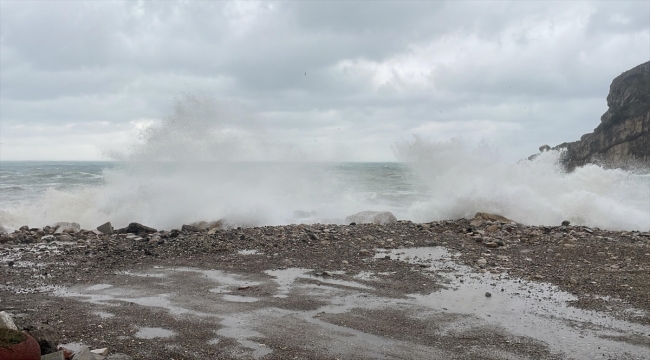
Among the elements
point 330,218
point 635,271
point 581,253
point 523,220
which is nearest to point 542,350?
point 635,271

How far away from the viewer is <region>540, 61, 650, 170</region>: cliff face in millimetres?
60812

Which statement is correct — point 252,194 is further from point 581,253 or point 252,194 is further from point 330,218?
A: point 581,253

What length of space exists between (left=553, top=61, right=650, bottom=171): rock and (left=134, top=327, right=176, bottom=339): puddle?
6243 centimetres

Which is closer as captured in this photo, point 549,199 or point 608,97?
point 549,199

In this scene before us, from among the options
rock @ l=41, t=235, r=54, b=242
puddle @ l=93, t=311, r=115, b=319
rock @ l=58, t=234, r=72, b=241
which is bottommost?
rock @ l=41, t=235, r=54, b=242

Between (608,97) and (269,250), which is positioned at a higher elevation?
(608,97)

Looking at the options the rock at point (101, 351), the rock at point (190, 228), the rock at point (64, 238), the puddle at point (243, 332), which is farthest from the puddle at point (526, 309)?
the rock at point (64, 238)

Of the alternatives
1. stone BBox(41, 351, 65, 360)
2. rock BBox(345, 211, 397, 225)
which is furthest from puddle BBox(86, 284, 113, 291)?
rock BBox(345, 211, 397, 225)

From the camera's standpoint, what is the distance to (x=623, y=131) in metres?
63.5

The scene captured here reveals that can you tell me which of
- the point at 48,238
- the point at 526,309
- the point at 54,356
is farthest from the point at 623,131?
the point at 54,356

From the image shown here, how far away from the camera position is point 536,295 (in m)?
7.14

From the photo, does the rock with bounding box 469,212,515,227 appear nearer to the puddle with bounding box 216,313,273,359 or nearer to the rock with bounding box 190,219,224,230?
the rock with bounding box 190,219,224,230

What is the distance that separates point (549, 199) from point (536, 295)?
475 inches

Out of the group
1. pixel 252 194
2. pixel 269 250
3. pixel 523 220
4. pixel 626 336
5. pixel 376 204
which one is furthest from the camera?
pixel 376 204
